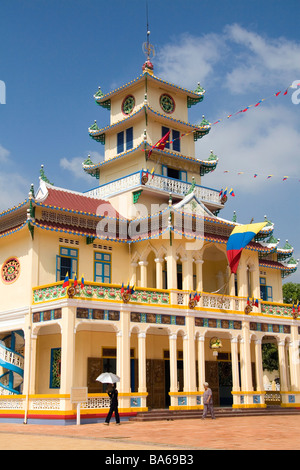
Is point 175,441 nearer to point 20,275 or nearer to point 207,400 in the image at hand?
point 207,400

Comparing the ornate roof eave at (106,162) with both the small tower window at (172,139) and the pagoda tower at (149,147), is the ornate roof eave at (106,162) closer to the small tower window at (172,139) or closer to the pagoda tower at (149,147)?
the pagoda tower at (149,147)

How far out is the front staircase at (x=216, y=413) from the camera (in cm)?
2169

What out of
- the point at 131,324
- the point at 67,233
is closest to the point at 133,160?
the point at 67,233

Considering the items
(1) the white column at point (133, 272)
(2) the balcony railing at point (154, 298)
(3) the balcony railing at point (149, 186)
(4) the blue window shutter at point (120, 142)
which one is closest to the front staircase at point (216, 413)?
(2) the balcony railing at point (154, 298)

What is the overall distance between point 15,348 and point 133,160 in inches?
475

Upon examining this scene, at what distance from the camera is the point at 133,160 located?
31.3 meters

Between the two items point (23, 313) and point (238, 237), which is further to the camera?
point (238, 237)

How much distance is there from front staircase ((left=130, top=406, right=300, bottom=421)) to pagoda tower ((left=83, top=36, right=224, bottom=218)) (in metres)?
9.83

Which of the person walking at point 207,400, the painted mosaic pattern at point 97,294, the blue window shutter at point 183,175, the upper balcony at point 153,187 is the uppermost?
the blue window shutter at point 183,175

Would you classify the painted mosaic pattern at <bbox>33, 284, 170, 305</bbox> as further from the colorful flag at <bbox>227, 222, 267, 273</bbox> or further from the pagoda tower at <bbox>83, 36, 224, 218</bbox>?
the pagoda tower at <bbox>83, 36, 224, 218</bbox>

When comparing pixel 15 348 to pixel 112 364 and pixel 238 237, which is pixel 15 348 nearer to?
pixel 112 364

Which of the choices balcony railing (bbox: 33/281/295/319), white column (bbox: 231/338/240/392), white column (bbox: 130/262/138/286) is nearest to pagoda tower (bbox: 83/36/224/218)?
white column (bbox: 130/262/138/286)

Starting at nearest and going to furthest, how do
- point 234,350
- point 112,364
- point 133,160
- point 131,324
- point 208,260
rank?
1. point 131,324
2. point 112,364
3. point 234,350
4. point 208,260
5. point 133,160

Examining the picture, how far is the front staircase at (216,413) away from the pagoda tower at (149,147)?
9830 millimetres
